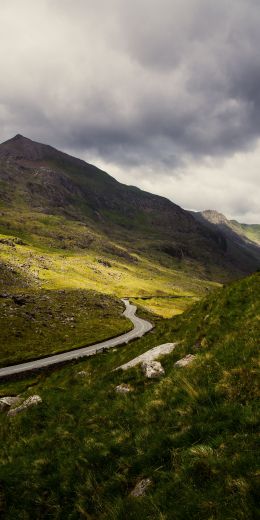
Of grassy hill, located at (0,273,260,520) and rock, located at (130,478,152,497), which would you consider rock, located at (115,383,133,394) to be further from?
rock, located at (130,478,152,497)

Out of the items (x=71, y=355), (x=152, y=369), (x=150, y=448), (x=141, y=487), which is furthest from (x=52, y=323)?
(x=141, y=487)

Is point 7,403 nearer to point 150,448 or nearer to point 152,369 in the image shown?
point 152,369

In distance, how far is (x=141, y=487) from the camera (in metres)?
8.87

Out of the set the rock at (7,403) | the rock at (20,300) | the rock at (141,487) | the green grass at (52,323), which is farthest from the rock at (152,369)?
the rock at (20,300)

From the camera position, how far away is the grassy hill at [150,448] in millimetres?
7508

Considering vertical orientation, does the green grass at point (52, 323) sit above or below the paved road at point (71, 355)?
below

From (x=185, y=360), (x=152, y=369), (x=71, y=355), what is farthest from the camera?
(x=71, y=355)

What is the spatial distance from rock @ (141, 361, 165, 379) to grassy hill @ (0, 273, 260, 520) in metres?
0.34

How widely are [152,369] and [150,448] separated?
8.06 m

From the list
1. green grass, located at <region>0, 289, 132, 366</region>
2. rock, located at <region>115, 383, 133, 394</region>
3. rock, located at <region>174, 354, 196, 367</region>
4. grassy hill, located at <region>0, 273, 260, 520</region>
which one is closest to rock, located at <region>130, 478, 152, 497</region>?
grassy hill, located at <region>0, 273, 260, 520</region>

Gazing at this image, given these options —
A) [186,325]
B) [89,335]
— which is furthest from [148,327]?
[186,325]

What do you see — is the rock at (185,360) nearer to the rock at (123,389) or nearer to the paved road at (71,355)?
the rock at (123,389)

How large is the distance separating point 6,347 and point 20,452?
9198 centimetres

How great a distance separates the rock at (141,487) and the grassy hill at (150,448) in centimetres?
14
